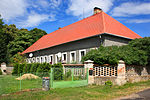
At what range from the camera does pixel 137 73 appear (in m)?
14.1

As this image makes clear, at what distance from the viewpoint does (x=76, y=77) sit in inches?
481

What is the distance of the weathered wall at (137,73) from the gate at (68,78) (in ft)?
11.4

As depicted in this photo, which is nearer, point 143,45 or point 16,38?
point 143,45

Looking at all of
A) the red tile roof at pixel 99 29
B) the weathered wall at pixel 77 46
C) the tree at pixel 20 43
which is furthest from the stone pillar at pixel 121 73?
the tree at pixel 20 43

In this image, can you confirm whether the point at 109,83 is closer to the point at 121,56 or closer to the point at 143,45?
the point at 121,56

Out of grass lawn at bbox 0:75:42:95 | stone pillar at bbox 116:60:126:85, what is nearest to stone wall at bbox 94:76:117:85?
stone pillar at bbox 116:60:126:85

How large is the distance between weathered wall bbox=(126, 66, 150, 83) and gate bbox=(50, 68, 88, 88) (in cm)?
349

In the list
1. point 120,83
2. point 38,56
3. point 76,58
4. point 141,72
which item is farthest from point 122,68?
point 38,56

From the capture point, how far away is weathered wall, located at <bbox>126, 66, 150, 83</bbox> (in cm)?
→ 1291

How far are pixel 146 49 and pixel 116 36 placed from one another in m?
4.09

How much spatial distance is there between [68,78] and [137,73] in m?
6.26

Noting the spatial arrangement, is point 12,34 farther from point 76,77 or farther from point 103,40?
point 76,77

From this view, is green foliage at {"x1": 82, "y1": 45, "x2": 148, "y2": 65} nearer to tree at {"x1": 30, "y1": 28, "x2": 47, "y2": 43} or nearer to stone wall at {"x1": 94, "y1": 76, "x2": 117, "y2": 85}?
stone wall at {"x1": 94, "y1": 76, "x2": 117, "y2": 85}

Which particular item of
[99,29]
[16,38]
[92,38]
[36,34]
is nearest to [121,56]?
[99,29]
